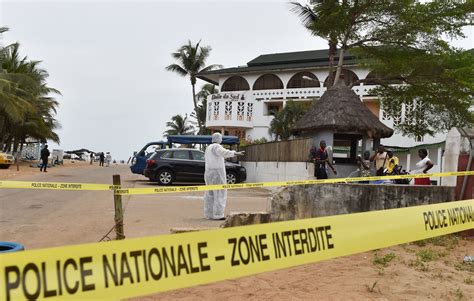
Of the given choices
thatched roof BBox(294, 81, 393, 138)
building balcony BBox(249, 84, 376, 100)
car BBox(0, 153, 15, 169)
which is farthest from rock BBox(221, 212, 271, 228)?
building balcony BBox(249, 84, 376, 100)

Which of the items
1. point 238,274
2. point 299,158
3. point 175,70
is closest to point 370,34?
point 299,158

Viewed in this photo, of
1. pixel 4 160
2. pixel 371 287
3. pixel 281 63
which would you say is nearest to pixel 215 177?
pixel 371 287

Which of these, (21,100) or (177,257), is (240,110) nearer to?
(21,100)

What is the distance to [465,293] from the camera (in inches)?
178

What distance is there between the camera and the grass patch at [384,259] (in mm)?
5687

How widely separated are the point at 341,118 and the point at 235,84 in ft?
89.0

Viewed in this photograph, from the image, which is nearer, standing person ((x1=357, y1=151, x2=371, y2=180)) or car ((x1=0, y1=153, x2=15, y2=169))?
standing person ((x1=357, y1=151, x2=371, y2=180))

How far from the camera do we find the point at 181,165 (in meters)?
16.9

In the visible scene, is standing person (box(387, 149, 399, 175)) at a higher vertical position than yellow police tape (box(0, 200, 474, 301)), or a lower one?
higher

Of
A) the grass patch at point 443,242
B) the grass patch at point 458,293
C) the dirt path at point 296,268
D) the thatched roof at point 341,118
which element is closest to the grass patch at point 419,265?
the dirt path at point 296,268

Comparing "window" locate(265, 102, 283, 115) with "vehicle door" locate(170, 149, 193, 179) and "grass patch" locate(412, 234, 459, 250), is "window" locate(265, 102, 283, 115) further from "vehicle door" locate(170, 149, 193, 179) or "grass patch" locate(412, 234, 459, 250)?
"grass patch" locate(412, 234, 459, 250)

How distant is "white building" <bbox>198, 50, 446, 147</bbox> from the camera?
38312 mm

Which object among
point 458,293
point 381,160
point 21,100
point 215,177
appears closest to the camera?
point 458,293

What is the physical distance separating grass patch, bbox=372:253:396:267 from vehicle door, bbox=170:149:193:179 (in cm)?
1148
